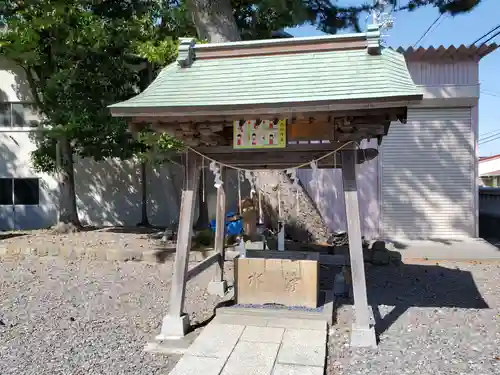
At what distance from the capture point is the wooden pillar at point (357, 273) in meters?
4.91

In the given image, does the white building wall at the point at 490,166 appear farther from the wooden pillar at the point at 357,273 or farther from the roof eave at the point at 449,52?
the wooden pillar at the point at 357,273

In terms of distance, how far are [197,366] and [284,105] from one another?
266 cm

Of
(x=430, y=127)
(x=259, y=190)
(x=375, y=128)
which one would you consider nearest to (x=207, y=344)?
(x=375, y=128)

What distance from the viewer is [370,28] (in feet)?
16.7

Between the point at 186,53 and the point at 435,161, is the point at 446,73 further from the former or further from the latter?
the point at 186,53

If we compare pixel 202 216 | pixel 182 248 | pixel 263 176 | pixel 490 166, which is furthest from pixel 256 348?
pixel 490 166

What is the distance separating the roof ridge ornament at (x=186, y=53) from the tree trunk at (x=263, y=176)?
378 centimetres

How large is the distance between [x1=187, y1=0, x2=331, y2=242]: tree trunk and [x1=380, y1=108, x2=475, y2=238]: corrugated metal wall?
3.26m

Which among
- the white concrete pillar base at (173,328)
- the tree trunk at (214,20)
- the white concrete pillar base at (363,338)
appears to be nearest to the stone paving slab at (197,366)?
the white concrete pillar base at (173,328)

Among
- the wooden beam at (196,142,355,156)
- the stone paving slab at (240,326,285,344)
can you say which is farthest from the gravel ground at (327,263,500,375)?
the wooden beam at (196,142,355,156)

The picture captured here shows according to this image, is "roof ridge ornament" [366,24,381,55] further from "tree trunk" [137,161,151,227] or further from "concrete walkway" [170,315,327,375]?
"tree trunk" [137,161,151,227]

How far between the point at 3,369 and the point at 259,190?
585 centimetres

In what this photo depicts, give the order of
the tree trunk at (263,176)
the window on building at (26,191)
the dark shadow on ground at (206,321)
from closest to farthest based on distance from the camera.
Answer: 1. the dark shadow on ground at (206,321)
2. the tree trunk at (263,176)
3. the window on building at (26,191)

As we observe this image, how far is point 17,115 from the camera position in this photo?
49.8 ft
